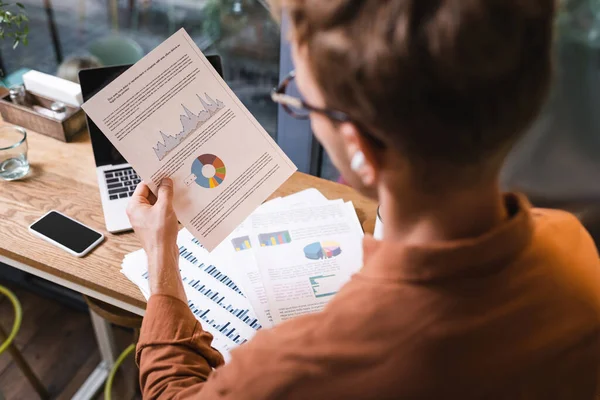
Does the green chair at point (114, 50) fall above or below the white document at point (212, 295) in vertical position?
above

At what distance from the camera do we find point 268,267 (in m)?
1.08

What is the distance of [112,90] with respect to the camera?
0.90 m

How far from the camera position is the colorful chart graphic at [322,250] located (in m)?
1.10

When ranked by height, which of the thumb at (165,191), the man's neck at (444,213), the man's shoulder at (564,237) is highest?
the man's neck at (444,213)

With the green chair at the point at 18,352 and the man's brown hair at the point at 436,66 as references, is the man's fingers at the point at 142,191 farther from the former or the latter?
the green chair at the point at 18,352

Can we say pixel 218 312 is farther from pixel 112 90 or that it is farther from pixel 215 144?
pixel 112 90

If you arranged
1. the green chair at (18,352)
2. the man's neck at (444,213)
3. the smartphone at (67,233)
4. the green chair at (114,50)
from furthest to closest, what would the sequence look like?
1. the green chair at (114,50)
2. the green chair at (18,352)
3. the smartphone at (67,233)
4. the man's neck at (444,213)

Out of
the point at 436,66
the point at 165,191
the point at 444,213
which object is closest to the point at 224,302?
the point at 165,191

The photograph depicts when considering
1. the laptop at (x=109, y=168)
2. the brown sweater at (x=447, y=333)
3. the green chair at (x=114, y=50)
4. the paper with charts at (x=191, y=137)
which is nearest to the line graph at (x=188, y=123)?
the paper with charts at (x=191, y=137)

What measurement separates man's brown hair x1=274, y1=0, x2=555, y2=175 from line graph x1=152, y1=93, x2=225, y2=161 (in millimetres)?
496

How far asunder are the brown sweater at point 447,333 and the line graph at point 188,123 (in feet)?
1.52

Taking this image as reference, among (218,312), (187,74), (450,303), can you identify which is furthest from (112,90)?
(450,303)

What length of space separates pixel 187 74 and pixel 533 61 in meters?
→ 0.66

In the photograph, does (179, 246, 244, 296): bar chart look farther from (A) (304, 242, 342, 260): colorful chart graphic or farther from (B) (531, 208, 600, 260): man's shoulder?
(B) (531, 208, 600, 260): man's shoulder
